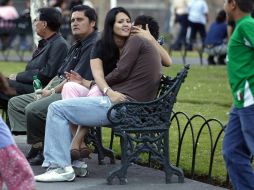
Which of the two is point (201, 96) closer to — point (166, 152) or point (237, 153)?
point (166, 152)

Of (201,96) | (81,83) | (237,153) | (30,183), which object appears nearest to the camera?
(30,183)

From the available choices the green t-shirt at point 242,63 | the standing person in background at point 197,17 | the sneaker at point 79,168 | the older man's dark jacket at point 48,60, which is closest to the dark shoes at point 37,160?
the sneaker at point 79,168

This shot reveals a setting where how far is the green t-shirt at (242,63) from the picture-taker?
21.9 ft

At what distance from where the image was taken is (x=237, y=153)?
6.84m

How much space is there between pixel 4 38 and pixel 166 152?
60.6ft

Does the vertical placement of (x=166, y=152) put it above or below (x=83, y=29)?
below

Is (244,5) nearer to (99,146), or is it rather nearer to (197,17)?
(99,146)

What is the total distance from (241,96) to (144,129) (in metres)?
1.54

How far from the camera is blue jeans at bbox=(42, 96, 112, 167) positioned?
Answer: 809 cm

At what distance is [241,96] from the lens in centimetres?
672

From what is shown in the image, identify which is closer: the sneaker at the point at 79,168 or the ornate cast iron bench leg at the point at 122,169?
the ornate cast iron bench leg at the point at 122,169

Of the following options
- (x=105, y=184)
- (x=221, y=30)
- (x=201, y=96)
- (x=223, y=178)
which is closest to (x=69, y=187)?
(x=105, y=184)

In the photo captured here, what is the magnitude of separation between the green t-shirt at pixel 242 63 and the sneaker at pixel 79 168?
214 cm

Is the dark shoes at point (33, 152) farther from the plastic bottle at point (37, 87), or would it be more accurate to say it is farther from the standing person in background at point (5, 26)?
the standing person in background at point (5, 26)
